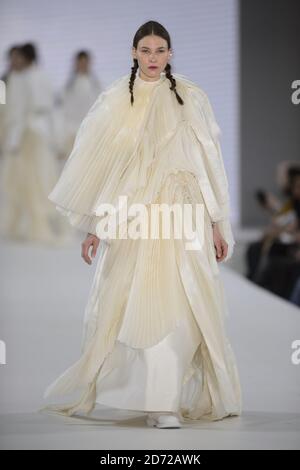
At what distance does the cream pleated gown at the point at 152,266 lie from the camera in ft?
11.7

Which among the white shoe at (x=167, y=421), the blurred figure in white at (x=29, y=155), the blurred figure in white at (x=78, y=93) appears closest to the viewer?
the white shoe at (x=167, y=421)

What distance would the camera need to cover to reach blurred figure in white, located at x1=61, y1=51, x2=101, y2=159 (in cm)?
1080

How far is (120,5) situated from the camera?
11477mm

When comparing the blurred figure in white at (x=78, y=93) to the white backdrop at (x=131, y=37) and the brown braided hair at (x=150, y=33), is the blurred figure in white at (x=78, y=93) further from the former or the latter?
the brown braided hair at (x=150, y=33)

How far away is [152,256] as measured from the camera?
362 cm

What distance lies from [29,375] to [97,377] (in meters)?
0.82

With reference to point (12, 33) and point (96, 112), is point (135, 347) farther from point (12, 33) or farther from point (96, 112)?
point (12, 33)

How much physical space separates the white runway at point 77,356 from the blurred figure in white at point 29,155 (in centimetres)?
198

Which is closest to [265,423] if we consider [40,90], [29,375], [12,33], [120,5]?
[29,375]

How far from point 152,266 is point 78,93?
746cm

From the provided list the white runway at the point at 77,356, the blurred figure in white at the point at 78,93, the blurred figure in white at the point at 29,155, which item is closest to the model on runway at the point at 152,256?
the white runway at the point at 77,356

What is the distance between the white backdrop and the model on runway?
758 cm

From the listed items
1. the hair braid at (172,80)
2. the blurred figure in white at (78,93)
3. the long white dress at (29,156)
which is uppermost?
the blurred figure in white at (78,93)

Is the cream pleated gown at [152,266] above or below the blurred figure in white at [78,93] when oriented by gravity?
below
